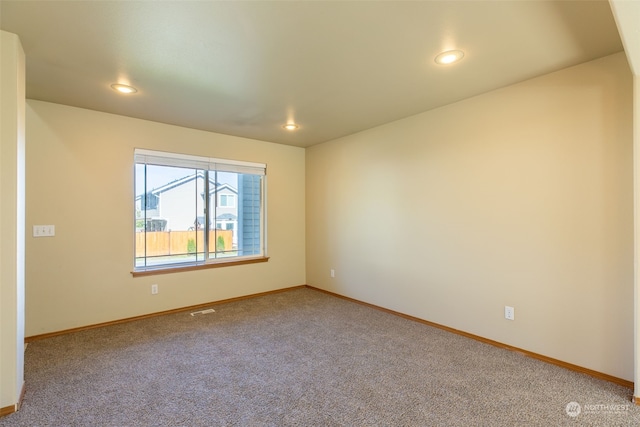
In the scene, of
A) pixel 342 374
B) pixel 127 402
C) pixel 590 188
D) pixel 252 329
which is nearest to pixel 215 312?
pixel 252 329

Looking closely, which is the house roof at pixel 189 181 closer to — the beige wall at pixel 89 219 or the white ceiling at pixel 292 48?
the beige wall at pixel 89 219

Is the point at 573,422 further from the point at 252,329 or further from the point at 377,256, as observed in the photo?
the point at 252,329

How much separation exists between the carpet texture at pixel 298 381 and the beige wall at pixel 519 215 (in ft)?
1.11

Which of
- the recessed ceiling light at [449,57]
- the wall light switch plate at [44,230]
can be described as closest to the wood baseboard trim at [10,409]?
the wall light switch plate at [44,230]

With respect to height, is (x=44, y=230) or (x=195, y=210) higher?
(x=195, y=210)

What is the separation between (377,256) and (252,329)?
1850 mm

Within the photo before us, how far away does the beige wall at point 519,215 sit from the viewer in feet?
7.56

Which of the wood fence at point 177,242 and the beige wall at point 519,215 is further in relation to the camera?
the wood fence at point 177,242

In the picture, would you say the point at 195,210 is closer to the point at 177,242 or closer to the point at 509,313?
the point at 177,242

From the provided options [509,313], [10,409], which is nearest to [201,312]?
[10,409]

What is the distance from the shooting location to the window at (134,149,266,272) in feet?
12.7

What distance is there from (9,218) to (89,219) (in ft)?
5.11

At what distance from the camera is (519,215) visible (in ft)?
9.11

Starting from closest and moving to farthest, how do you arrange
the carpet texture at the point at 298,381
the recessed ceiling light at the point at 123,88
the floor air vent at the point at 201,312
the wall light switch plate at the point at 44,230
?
the carpet texture at the point at 298,381 < the recessed ceiling light at the point at 123,88 < the wall light switch plate at the point at 44,230 < the floor air vent at the point at 201,312
